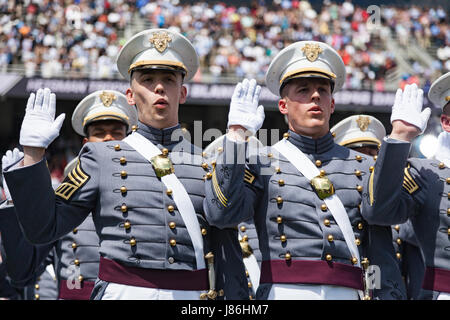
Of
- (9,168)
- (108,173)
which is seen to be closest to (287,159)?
(108,173)

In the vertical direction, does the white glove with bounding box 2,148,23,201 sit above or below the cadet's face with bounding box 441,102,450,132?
below

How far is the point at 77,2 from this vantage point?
70.9ft

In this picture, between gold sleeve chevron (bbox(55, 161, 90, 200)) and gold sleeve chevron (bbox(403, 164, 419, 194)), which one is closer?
gold sleeve chevron (bbox(55, 161, 90, 200))

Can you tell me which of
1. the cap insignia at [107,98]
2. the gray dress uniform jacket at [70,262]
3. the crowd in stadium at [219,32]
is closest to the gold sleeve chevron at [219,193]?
the gray dress uniform jacket at [70,262]

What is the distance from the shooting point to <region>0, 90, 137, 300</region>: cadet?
A: 486 centimetres

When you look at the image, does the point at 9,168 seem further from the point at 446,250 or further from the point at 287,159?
the point at 446,250

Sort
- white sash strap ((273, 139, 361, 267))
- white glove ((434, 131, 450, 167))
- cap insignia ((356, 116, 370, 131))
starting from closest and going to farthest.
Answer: white sash strap ((273, 139, 361, 267)) → white glove ((434, 131, 450, 167)) → cap insignia ((356, 116, 370, 131))

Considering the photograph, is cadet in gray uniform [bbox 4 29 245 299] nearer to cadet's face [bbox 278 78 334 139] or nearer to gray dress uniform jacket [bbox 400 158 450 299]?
cadet's face [bbox 278 78 334 139]

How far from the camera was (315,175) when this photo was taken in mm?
4227

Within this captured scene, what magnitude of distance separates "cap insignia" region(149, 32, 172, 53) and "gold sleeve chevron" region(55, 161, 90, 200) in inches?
34.1

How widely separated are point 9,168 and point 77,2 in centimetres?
1847

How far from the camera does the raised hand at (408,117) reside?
398 cm

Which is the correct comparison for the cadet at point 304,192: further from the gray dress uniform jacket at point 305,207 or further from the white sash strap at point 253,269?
the white sash strap at point 253,269

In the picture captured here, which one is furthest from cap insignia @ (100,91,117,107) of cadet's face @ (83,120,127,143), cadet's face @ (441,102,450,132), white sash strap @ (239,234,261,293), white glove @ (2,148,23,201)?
cadet's face @ (441,102,450,132)
